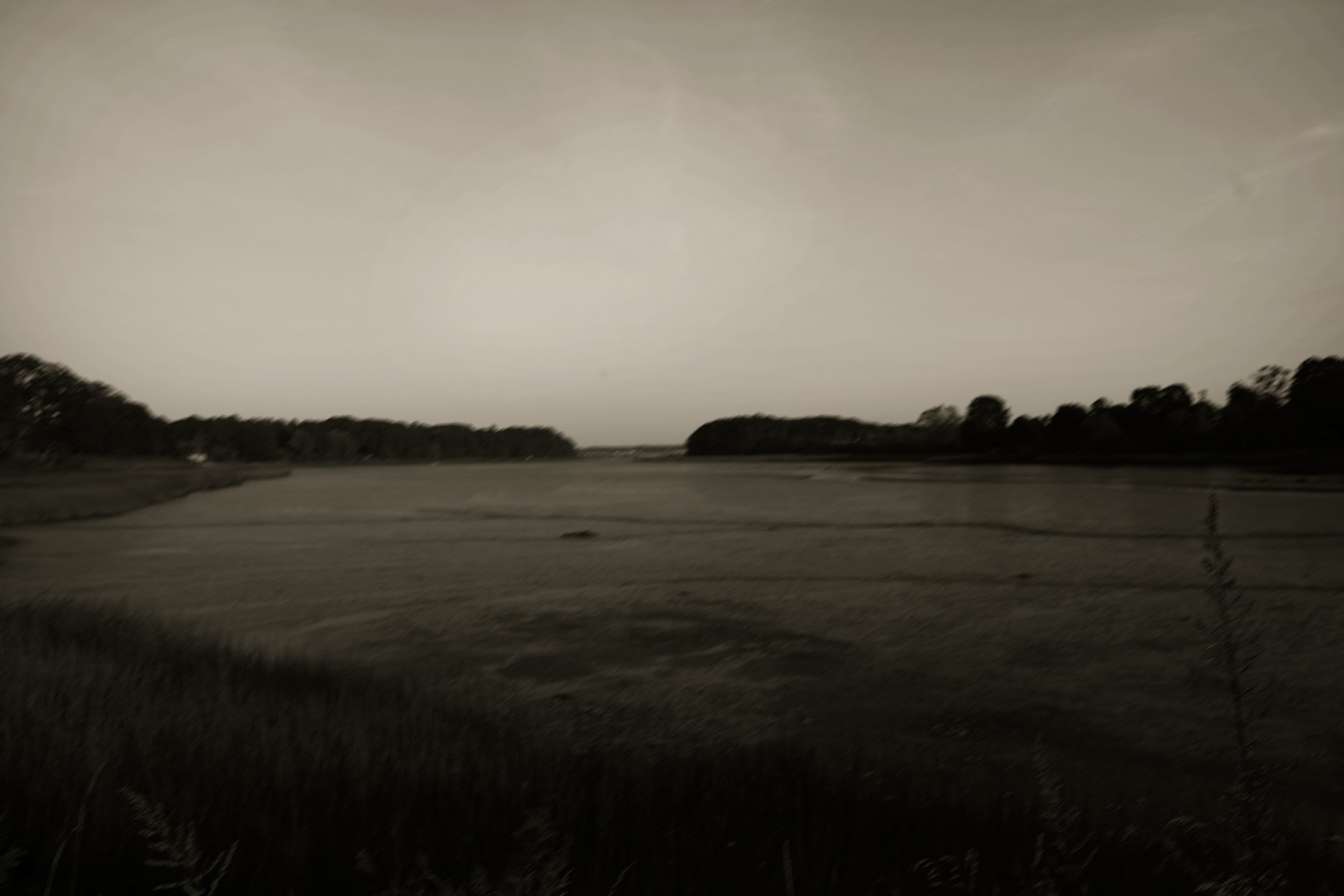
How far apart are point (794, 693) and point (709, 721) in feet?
6.08

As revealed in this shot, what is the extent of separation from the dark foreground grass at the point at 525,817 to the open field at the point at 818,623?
8.4 inches

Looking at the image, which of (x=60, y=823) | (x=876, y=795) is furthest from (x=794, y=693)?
(x=60, y=823)

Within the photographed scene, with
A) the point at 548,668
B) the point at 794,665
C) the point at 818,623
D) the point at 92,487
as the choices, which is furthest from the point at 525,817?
the point at 92,487

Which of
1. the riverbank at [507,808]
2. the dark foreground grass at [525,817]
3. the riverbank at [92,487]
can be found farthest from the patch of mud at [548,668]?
the riverbank at [92,487]

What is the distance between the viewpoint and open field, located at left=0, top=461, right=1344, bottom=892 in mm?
9156

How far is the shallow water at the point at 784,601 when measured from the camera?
1110 centimetres

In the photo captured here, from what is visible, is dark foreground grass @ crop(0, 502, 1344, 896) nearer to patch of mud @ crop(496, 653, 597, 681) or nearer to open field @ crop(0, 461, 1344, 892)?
open field @ crop(0, 461, 1344, 892)

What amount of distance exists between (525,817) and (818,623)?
11.7 m

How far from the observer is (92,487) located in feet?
188

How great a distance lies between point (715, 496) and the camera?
68062mm

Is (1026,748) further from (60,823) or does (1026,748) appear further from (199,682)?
(199,682)

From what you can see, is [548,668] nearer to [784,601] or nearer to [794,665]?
[794,665]

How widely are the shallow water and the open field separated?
85mm

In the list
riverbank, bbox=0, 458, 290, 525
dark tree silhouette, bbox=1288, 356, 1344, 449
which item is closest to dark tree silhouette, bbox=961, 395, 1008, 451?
dark tree silhouette, bbox=1288, 356, 1344, 449
